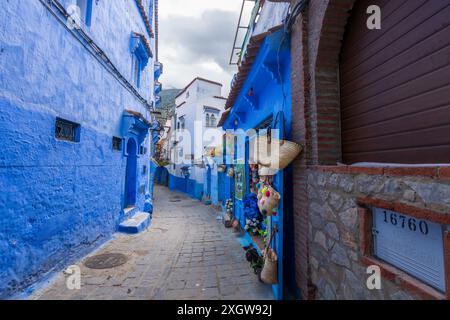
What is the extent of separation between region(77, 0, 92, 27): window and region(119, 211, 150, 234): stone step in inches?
222

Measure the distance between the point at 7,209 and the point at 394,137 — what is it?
15.6 ft

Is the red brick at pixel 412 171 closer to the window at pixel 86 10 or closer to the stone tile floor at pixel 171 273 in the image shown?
the stone tile floor at pixel 171 273

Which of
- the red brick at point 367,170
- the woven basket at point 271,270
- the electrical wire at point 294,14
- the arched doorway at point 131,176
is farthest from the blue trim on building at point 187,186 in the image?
the red brick at point 367,170

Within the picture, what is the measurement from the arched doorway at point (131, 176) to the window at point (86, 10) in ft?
14.0

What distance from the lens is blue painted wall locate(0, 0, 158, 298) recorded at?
9.87 feet

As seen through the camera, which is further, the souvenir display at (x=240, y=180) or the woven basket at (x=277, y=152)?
the souvenir display at (x=240, y=180)

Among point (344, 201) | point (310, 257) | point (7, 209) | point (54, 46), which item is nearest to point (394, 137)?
point (344, 201)

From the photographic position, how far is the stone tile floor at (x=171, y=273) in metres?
3.49

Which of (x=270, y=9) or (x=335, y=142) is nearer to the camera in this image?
(x=335, y=142)

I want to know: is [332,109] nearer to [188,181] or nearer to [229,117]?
[229,117]

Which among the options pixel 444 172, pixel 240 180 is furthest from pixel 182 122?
pixel 444 172

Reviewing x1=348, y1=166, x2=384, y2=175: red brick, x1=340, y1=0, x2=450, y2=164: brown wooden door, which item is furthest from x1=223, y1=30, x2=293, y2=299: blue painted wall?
x1=348, y1=166, x2=384, y2=175: red brick

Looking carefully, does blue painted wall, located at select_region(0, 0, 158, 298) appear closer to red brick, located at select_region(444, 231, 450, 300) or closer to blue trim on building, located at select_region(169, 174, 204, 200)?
red brick, located at select_region(444, 231, 450, 300)

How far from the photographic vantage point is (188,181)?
20.5m
